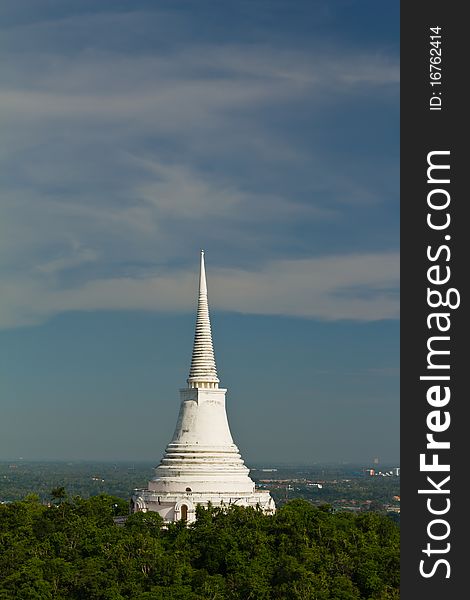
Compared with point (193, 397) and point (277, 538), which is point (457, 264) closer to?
point (277, 538)

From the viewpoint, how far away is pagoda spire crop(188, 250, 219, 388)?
6544 centimetres

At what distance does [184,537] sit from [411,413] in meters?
23.6

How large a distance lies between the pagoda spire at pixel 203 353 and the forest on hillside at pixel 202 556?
10213mm

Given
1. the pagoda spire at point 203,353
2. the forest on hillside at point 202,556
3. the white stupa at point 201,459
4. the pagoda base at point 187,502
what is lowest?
the forest on hillside at point 202,556

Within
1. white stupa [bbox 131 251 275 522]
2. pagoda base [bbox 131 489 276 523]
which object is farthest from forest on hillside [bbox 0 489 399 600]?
white stupa [bbox 131 251 275 522]

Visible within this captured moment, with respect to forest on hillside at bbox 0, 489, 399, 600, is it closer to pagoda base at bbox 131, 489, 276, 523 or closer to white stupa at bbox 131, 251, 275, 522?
pagoda base at bbox 131, 489, 276, 523

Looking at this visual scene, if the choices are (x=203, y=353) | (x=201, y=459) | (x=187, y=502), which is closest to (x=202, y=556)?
(x=187, y=502)

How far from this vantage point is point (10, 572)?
47.2 meters

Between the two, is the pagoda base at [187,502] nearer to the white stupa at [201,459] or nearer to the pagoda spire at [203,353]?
the white stupa at [201,459]

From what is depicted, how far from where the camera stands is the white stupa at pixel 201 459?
6097cm

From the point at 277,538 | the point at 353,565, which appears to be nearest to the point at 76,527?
the point at 277,538

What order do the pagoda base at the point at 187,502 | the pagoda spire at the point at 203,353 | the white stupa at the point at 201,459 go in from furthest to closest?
1. the pagoda spire at the point at 203,353
2. the white stupa at the point at 201,459
3. the pagoda base at the point at 187,502

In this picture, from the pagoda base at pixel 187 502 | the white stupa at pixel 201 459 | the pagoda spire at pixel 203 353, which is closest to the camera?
the pagoda base at pixel 187 502

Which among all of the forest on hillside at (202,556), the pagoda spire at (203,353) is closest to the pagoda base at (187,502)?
the forest on hillside at (202,556)
